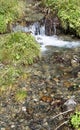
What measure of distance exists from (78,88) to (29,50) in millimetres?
2241

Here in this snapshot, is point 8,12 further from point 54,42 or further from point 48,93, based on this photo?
point 48,93

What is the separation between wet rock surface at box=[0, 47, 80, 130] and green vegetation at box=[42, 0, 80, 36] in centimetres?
154

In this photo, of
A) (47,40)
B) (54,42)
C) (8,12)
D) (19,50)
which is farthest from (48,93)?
(8,12)

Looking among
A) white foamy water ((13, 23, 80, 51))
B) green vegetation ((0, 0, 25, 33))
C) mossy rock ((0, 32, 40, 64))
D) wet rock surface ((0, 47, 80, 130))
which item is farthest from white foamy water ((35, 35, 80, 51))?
green vegetation ((0, 0, 25, 33))

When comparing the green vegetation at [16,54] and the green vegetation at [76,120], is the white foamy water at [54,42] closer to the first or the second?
the green vegetation at [16,54]

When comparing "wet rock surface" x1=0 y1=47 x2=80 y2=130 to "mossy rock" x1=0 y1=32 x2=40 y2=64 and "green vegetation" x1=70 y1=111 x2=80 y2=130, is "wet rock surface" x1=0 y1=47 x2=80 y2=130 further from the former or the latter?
"mossy rock" x1=0 y1=32 x2=40 y2=64

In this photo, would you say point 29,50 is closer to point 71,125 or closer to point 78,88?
point 78,88

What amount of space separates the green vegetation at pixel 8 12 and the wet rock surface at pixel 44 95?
79.4 inches

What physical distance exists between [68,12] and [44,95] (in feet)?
15.8

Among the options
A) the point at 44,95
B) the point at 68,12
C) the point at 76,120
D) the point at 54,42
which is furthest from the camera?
the point at 68,12

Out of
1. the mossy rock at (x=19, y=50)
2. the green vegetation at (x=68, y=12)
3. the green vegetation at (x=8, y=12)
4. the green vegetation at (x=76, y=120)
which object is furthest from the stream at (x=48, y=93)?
the green vegetation at (x=8, y=12)

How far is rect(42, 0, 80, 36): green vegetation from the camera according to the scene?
11742 mm

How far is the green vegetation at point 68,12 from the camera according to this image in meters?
11.7

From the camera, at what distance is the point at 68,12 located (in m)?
12.1
